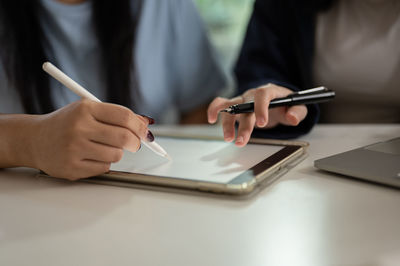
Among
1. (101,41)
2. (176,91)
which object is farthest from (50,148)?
(176,91)

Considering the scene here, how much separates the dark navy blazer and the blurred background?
0.29 metres

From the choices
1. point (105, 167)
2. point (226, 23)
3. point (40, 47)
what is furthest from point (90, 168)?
point (226, 23)

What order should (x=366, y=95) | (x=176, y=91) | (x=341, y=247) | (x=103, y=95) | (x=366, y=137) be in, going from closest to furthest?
(x=341, y=247), (x=366, y=137), (x=366, y=95), (x=103, y=95), (x=176, y=91)

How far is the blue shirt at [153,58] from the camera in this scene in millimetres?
805

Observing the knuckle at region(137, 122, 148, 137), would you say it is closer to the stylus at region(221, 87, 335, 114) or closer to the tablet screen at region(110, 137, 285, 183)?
the tablet screen at region(110, 137, 285, 183)

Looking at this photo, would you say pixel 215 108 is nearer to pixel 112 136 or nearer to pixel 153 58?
pixel 112 136

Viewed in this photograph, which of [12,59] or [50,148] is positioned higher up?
[12,59]

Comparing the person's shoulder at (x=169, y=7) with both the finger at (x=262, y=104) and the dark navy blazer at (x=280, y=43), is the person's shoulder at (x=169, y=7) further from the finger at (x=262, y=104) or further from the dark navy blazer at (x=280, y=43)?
the finger at (x=262, y=104)

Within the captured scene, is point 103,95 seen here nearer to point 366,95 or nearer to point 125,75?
point 125,75

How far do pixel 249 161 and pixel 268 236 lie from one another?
135 mm

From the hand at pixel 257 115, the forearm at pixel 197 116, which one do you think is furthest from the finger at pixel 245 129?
the forearm at pixel 197 116

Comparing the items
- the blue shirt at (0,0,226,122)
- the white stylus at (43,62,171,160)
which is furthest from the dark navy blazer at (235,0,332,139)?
the white stylus at (43,62,171,160)

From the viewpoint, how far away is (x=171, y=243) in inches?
9.8

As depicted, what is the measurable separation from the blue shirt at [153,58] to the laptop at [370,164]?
544 millimetres
